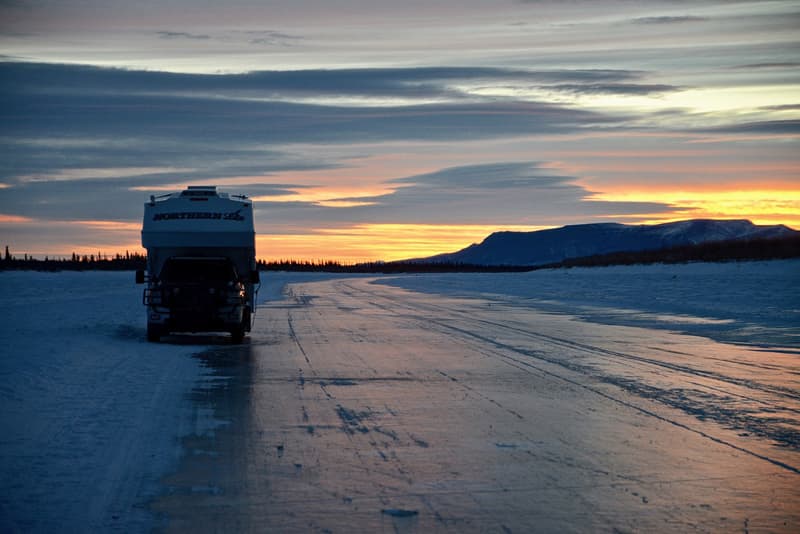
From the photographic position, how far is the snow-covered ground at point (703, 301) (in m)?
24.1

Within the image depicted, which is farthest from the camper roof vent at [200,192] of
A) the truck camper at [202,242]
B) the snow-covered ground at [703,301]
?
the snow-covered ground at [703,301]

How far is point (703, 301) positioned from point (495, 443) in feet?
89.9

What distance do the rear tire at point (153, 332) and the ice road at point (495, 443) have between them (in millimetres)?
3619

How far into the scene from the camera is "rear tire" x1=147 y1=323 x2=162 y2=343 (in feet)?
69.8

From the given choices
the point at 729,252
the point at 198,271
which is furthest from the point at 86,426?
the point at 729,252

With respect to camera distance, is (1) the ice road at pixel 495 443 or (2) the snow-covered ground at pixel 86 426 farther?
(2) the snow-covered ground at pixel 86 426

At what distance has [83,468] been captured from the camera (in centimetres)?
829

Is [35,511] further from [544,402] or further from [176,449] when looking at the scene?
[544,402]

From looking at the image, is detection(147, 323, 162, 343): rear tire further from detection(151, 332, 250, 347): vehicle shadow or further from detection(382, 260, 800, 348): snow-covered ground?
detection(382, 260, 800, 348): snow-covered ground

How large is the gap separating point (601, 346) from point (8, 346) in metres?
11.4

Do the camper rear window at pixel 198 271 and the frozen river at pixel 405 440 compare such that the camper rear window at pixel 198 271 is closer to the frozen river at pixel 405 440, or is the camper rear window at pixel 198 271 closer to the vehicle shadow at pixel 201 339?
the vehicle shadow at pixel 201 339

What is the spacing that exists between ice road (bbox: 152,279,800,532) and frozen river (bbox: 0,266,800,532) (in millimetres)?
29

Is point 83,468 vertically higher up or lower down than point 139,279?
lower down

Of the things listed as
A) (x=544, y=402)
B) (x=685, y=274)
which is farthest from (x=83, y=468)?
(x=685, y=274)
